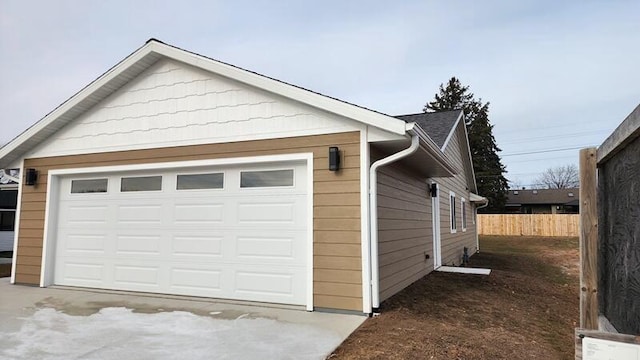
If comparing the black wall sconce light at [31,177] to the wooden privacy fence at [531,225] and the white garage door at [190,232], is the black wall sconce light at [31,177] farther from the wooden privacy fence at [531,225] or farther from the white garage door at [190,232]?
the wooden privacy fence at [531,225]

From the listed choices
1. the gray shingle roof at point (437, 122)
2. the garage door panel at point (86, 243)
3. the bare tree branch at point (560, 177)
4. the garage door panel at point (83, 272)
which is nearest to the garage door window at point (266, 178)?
the garage door panel at point (86, 243)

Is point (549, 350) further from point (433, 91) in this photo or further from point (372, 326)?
point (433, 91)

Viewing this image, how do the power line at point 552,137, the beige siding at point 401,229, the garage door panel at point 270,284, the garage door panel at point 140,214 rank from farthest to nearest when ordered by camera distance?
the power line at point 552,137, the garage door panel at point 140,214, the beige siding at point 401,229, the garage door panel at point 270,284

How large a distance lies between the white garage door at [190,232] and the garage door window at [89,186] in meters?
0.02

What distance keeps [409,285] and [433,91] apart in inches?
1288

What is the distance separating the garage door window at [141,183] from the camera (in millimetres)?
7062

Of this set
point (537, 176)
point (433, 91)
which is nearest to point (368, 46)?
point (433, 91)

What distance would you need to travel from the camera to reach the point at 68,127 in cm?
775

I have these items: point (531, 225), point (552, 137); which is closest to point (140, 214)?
point (531, 225)

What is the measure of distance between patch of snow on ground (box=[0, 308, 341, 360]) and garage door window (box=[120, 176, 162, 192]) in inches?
92.6

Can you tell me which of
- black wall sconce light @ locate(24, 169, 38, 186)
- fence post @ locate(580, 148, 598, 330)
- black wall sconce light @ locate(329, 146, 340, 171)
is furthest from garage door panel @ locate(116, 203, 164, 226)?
fence post @ locate(580, 148, 598, 330)

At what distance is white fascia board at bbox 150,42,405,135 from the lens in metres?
5.38

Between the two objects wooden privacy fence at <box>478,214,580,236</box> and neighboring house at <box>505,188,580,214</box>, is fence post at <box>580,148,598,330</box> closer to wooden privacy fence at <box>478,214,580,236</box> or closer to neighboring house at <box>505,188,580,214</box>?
wooden privacy fence at <box>478,214,580,236</box>

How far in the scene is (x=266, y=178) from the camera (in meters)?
6.31
